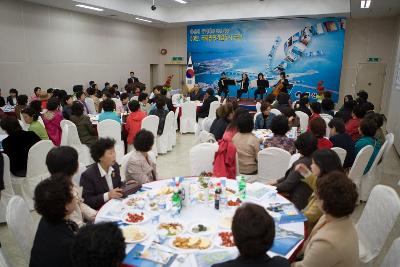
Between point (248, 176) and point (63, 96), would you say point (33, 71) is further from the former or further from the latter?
point (248, 176)

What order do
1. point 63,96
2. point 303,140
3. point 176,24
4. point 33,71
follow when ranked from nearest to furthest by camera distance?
point 303,140
point 63,96
point 33,71
point 176,24

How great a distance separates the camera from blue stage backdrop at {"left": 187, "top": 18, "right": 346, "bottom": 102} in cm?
1120

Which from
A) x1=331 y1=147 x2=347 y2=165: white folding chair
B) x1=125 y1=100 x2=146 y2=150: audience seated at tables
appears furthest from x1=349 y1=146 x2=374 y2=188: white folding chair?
x1=125 y1=100 x2=146 y2=150: audience seated at tables

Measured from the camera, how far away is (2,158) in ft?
11.2

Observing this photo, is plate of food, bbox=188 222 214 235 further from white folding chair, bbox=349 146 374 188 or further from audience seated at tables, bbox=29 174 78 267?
white folding chair, bbox=349 146 374 188

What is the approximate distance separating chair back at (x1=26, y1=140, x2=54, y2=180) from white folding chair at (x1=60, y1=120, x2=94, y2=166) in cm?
101

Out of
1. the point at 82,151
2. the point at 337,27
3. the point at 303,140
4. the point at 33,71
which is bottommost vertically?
the point at 82,151

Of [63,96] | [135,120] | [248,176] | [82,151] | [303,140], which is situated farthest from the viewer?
[63,96]

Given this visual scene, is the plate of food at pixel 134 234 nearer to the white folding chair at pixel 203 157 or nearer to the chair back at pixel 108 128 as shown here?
the white folding chair at pixel 203 157

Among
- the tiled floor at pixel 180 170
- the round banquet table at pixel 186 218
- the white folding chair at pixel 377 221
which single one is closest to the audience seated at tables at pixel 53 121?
the tiled floor at pixel 180 170

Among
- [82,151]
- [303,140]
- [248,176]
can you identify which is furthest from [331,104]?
[82,151]

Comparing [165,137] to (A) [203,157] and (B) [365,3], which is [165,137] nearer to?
(A) [203,157]

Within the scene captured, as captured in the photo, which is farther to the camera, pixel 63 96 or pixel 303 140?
pixel 63 96

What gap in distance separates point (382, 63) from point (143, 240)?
11748 millimetres
